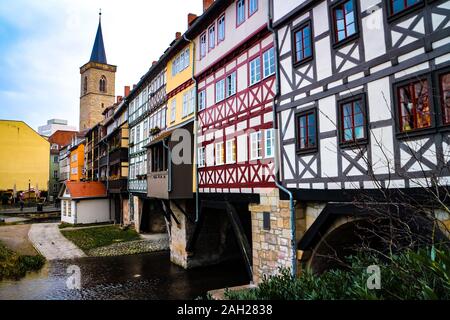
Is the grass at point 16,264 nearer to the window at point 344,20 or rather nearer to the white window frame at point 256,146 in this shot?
the white window frame at point 256,146

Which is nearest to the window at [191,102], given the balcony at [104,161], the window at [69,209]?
the balcony at [104,161]

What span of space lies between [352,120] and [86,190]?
31561 mm

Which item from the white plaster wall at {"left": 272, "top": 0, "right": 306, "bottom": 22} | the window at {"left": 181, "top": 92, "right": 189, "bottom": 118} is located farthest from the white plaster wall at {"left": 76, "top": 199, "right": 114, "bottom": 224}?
the white plaster wall at {"left": 272, "top": 0, "right": 306, "bottom": 22}

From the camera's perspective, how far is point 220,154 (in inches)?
517

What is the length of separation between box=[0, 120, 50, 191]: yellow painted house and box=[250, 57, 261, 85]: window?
51882mm

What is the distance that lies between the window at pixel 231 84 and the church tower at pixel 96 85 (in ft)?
188

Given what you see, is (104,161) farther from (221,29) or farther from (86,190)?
(221,29)

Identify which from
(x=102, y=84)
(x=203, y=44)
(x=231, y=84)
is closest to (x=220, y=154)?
(x=231, y=84)

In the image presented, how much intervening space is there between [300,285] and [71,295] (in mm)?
11846

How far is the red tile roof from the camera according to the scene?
32.9 metres

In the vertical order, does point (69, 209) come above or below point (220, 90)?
below

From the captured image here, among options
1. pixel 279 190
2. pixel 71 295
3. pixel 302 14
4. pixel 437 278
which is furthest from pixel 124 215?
pixel 437 278

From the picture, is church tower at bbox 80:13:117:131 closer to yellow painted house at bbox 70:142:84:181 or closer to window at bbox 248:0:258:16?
yellow painted house at bbox 70:142:84:181

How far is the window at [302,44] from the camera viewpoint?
344 inches
